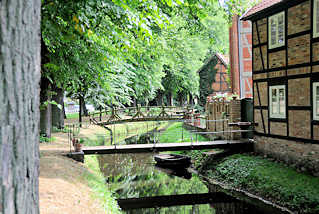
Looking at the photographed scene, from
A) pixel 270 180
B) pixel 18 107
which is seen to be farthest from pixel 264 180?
pixel 18 107

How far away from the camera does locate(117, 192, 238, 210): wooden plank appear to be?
38.9ft

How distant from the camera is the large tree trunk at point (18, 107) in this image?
2023 millimetres

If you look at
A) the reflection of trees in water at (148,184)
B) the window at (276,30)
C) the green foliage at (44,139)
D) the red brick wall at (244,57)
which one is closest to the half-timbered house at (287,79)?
the window at (276,30)

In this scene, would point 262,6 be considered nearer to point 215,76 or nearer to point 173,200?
point 173,200

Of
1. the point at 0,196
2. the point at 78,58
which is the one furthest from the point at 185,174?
the point at 0,196

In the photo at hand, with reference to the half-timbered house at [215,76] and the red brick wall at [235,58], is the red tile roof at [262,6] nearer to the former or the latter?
the red brick wall at [235,58]

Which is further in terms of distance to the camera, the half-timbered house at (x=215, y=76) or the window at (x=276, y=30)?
the half-timbered house at (x=215, y=76)

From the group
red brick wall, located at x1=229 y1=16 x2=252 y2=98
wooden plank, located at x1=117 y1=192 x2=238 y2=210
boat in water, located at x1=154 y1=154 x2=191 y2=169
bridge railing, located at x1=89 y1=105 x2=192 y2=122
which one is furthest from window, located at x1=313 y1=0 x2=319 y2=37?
bridge railing, located at x1=89 y1=105 x2=192 y2=122

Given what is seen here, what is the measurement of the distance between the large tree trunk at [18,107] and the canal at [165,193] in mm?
9467

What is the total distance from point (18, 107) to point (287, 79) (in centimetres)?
1213

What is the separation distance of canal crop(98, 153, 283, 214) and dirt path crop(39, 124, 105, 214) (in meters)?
2.34

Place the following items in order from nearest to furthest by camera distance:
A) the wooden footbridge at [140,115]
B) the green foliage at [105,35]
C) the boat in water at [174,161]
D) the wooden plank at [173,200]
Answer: the green foliage at [105,35]
the wooden plank at [173,200]
the boat in water at [174,161]
the wooden footbridge at [140,115]

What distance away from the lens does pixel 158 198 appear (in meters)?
12.7

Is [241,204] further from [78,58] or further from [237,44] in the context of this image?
[237,44]
